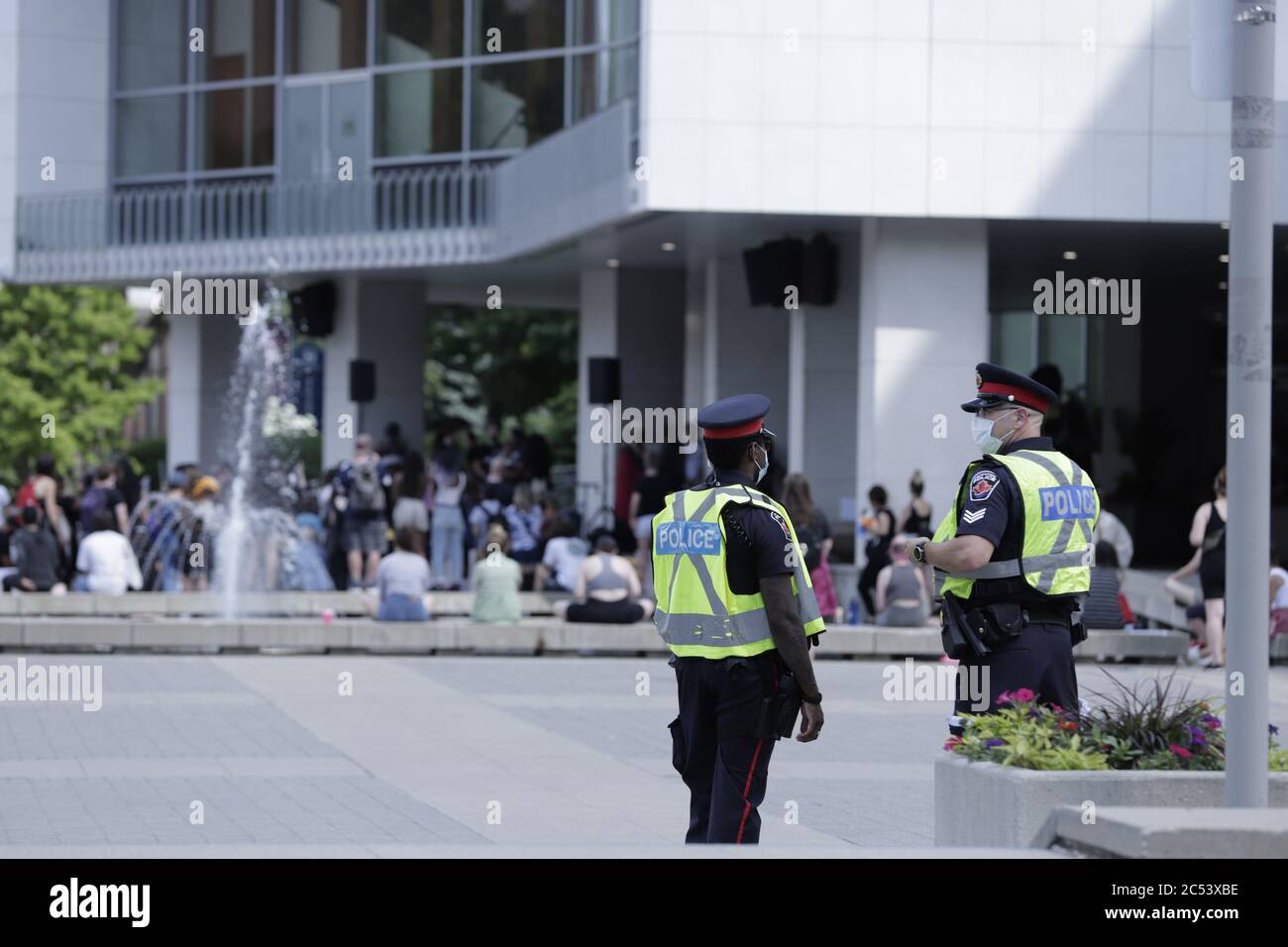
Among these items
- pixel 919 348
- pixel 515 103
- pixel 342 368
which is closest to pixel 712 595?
pixel 919 348

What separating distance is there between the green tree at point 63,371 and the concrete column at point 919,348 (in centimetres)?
2865

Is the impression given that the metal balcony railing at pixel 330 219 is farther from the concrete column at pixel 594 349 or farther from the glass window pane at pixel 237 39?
the concrete column at pixel 594 349

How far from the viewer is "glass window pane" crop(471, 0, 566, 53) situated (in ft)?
92.2

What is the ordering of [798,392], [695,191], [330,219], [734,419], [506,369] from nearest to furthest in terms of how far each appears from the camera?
[734,419] < [695,191] < [798,392] < [330,219] < [506,369]

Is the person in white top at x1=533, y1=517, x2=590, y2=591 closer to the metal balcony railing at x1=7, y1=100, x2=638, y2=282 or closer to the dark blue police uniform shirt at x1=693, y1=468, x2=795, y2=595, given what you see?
the metal balcony railing at x1=7, y1=100, x2=638, y2=282

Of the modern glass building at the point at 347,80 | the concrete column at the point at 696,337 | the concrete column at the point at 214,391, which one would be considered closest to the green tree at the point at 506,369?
the concrete column at the point at 214,391

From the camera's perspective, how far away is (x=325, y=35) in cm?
3228

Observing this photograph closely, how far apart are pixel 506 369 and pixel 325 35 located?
19653 mm

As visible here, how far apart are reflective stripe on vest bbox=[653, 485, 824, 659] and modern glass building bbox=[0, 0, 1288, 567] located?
15.3 m

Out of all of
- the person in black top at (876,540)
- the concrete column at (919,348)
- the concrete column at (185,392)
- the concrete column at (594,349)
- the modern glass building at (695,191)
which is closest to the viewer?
the person in black top at (876,540)

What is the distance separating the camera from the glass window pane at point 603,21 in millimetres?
24844

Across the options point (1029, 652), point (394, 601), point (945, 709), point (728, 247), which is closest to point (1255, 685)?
point (1029, 652)

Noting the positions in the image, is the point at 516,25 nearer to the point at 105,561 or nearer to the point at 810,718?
the point at 105,561
